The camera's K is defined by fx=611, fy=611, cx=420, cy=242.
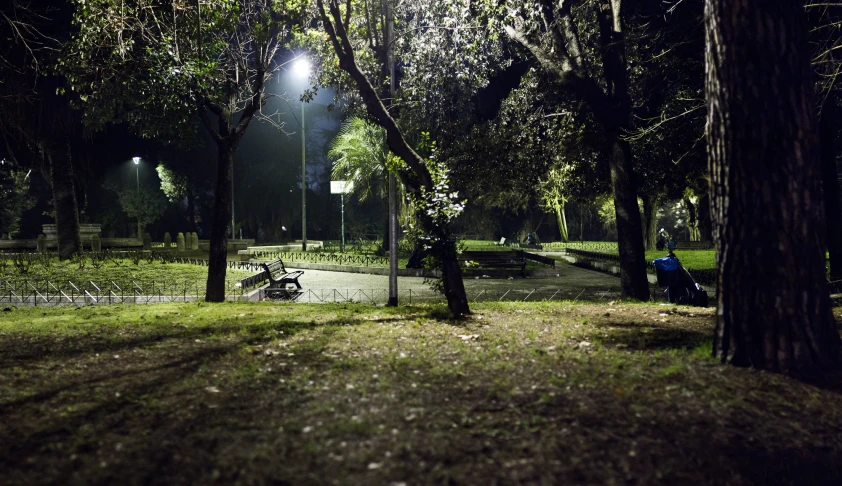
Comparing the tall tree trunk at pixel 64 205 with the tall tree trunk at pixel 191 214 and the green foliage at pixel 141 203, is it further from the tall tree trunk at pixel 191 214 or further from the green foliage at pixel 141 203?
the tall tree trunk at pixel 191 214

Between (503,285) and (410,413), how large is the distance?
14971 mm

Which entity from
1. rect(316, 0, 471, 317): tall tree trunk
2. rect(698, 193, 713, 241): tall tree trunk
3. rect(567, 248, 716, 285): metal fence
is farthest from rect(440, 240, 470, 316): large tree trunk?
rect(698, 193, 713, 241): tall tree trunk

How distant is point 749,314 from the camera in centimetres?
507

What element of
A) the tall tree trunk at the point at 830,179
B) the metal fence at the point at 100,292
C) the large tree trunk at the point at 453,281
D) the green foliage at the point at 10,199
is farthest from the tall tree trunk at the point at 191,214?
the tall tree trunk at the point at 830,179

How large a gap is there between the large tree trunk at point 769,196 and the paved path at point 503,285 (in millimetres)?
9954

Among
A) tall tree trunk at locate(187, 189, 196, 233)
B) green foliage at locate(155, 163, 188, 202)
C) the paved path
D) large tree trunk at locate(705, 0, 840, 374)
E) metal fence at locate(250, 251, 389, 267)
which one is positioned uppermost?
green foliage at locate(155, 163, 188, 202)

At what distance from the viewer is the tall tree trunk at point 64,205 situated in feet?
64.6

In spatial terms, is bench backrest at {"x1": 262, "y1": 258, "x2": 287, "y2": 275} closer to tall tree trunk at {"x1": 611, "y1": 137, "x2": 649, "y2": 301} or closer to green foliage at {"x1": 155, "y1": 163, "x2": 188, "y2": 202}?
tall tree trunk at {"x1": 611, "y1": 137, "x2": 649, "y2": 301}

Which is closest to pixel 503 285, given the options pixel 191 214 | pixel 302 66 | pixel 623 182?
pixel 623 182

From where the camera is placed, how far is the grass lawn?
11.3ft

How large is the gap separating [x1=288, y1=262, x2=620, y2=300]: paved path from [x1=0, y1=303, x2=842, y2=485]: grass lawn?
930 centimetres

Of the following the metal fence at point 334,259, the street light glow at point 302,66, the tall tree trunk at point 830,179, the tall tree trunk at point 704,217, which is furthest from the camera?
the tall tree trunk at point 704,217

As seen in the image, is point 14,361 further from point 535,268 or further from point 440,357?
point 535,268

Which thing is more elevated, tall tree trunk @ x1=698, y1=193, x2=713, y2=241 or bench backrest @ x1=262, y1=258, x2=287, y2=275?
tall tree trunk @ x1=698, y1=193, x2=713, y2=241
